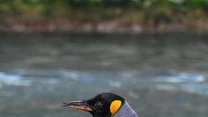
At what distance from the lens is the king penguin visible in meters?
4.21

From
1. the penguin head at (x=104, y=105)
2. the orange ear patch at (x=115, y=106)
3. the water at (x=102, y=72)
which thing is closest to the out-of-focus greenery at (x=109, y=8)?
the water at (x=102, y=72)

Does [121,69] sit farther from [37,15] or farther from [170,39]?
[37,15]

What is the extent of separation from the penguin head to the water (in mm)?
3990

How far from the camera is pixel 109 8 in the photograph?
18719 millimetres

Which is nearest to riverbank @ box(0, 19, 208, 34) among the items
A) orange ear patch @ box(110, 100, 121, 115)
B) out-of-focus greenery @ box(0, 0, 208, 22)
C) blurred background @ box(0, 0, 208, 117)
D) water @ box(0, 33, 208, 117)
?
blurred background @ box(0, 0, 208, 117)

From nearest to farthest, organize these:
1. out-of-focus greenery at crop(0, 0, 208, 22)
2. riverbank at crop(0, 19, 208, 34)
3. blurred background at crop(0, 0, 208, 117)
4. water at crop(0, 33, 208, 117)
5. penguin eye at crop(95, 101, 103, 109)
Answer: penguin eye at crop(95, 101, 103, 109)
water at crop(0, 33, 208, 117)
blurred background at crop(0, 0, 208, 117)
riverbank at crop(0, 19, 208, 34)
out-of-focus greenery at crop(0, 0, 208, 22)

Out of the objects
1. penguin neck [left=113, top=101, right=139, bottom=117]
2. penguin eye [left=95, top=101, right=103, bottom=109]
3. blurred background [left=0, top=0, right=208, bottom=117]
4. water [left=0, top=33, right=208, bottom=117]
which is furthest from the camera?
blurred background [left=0, top=0, right=208, bottom=117]

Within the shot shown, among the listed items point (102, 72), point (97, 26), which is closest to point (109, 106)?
point (102, 72)

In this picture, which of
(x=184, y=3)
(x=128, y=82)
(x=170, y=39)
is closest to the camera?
(x=128, y=82)

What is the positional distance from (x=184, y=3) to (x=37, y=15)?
160 inches

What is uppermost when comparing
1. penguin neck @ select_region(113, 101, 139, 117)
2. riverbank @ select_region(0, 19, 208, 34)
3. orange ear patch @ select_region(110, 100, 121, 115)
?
orange ear patch @ select_region(110, 100, 121, 115)

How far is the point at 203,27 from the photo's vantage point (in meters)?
18.2

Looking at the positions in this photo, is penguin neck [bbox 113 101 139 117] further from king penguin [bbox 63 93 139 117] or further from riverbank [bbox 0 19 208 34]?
riverbank [bbox 0 19 208 34]

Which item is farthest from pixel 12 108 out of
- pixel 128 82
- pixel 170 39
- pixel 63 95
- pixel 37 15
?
pixel 37 15
